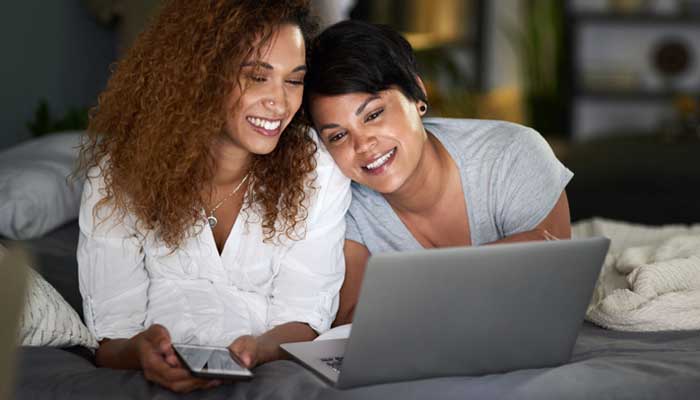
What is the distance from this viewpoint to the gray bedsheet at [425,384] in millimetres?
1534

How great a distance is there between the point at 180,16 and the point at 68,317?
0.67 m

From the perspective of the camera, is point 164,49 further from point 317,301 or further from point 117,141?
point 317,301

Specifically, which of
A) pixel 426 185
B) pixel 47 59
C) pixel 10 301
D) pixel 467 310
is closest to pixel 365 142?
pixel 426 185

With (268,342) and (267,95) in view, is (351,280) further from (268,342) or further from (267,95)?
(267,95)

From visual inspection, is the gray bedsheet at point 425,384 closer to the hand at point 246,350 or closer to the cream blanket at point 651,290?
the hand at point 246,350

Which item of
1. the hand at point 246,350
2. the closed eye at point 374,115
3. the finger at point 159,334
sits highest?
the closed eye at point 374,115

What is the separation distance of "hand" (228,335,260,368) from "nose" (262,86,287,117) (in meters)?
0.48

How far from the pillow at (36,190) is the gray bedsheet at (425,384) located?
0.66 metres

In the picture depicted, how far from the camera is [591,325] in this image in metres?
2.11

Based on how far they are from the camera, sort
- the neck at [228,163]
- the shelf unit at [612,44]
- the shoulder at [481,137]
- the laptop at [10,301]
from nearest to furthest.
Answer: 1. the laptop at [10,301]
2. the neck at [228,163]
3. the shoulder at [481,137]
4. the shelf unit at [612,44]

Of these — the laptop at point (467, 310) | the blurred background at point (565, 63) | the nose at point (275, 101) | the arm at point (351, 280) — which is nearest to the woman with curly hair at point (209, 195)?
the nose at point (275, 101)

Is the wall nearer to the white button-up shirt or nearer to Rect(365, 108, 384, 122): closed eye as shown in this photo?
the white button-up shirt

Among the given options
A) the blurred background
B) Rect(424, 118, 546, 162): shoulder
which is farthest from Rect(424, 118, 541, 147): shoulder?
the blurred background

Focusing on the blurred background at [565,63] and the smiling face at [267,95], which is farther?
the blurred background at [565,63]
